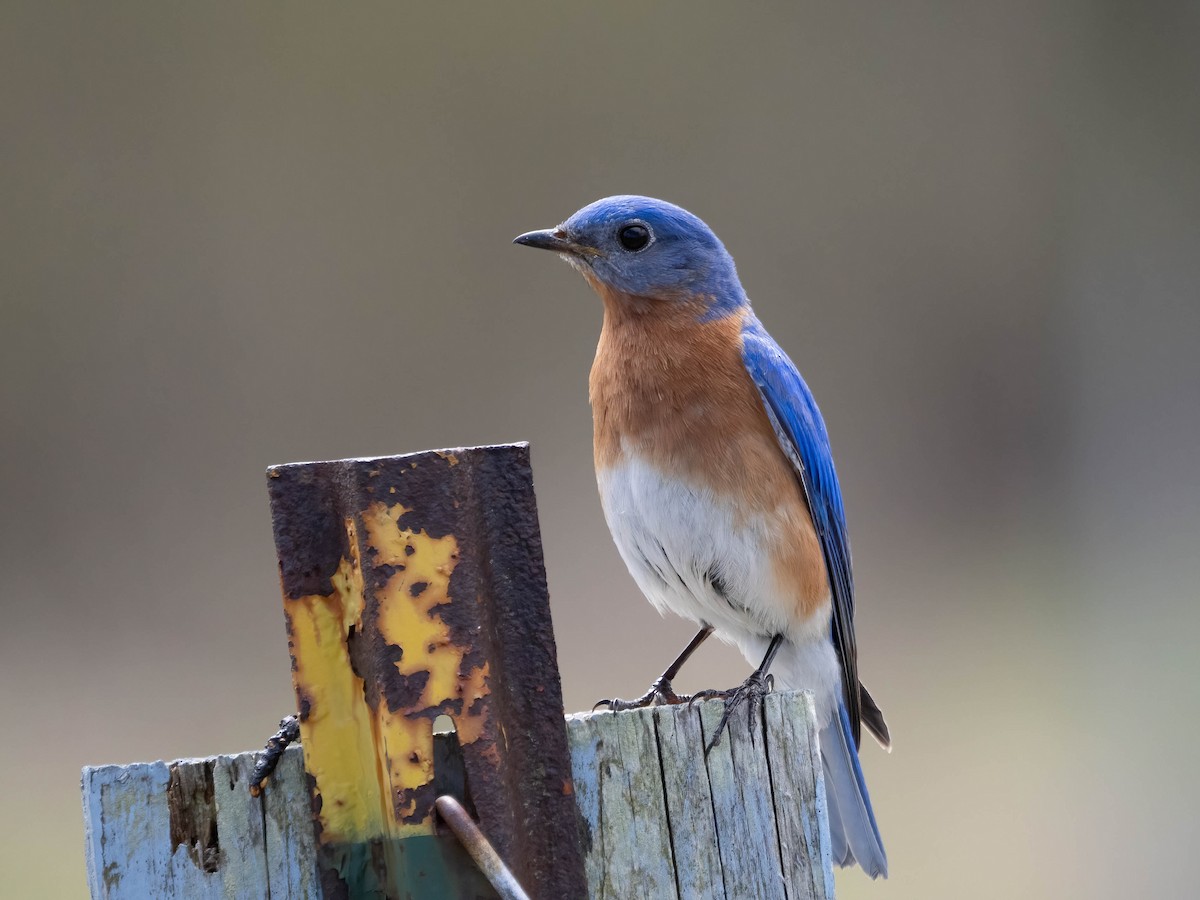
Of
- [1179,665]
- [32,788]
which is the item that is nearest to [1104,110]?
[1179,665]

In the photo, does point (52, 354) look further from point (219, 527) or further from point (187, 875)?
point (187, 875)

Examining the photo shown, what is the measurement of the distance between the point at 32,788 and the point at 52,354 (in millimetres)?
1876

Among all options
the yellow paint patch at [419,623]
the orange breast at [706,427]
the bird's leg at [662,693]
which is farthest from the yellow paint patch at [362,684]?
the orange breast at [706,427]

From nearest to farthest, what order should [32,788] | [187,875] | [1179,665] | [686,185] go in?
[187,875] → [32,788] → [686,185] → [1179,665]

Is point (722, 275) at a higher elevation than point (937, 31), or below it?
below

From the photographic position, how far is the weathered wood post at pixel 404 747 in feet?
4.43

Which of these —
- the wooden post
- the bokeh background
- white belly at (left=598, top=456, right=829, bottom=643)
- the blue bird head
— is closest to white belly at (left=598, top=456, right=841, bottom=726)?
white belly at (left=598, top=456, right=829, bottom=643)

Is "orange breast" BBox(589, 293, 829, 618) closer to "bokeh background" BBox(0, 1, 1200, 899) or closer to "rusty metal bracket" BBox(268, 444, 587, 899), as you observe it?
"rusty metal bracket" BBox(268, 444, 587, 899)

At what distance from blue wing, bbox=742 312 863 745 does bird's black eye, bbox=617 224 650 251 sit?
300mm

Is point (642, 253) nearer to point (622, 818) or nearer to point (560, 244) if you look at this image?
point (560, 244)

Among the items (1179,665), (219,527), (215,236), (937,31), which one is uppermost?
(937,31)

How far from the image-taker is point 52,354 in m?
6.16

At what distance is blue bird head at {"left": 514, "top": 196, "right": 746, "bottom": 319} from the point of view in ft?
10.3

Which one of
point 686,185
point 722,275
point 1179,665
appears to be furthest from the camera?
point 1179,665
